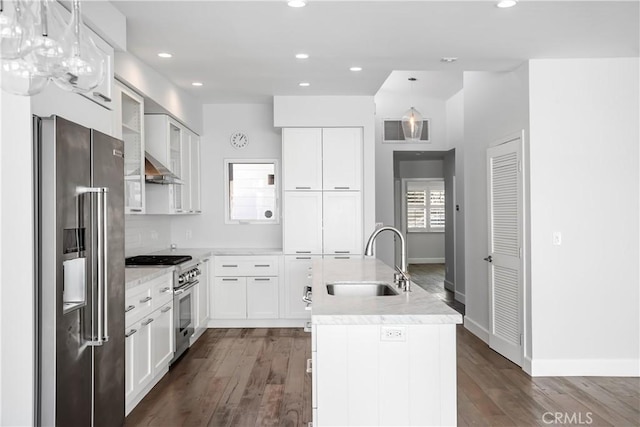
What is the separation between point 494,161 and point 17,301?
13.3 feet

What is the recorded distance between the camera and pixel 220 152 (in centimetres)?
622

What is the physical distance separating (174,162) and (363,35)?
2.67m

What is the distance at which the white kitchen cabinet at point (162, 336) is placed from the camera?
146 inches

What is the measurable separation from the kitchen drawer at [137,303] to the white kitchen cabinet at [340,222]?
2505mm

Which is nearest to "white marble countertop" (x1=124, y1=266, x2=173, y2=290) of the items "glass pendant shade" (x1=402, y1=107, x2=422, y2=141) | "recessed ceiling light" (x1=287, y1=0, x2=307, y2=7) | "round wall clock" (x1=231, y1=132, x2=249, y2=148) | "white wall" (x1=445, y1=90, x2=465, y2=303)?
"recessed ceiling light" (x1=287, y1=0, x2=307, y2=7)

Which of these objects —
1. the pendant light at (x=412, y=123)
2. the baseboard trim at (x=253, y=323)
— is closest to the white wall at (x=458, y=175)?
the pendant light at (x=412, y=123)

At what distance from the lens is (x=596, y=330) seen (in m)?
4.02

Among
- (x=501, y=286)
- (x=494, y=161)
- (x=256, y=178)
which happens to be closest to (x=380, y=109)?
(x=256, y=178)

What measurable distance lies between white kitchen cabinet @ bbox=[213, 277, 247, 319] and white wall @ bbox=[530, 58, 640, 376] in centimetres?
313

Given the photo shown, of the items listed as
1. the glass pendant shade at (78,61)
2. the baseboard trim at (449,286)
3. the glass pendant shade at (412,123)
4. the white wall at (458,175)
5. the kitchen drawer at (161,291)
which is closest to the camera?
the glass pendant shade at (78,61)

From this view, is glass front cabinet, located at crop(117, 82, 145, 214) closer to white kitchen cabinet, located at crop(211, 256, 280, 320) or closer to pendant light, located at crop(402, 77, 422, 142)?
white kitchen cabinet, located at crop(211, 256, 280, 320)

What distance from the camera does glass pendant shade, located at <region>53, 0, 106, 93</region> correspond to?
1349 millimetres

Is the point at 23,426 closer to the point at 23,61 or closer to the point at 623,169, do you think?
the point at 23,61

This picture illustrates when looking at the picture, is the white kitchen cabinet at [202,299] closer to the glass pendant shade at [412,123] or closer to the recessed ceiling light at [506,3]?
the glass pendant shade at [412,123]
